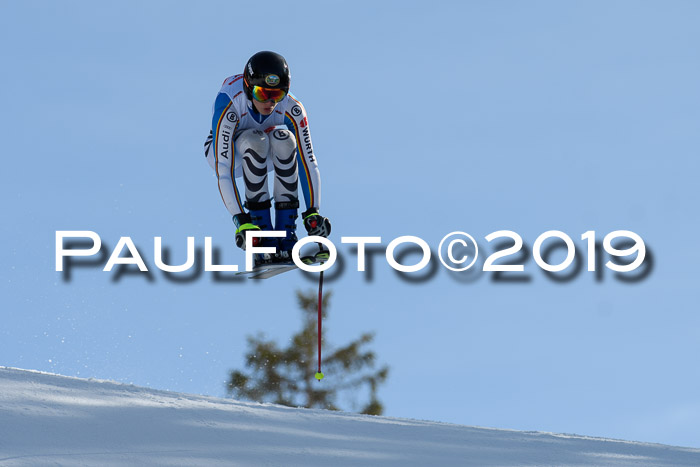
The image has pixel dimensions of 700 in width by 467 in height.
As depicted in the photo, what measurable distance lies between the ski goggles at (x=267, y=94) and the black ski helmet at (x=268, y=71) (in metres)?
0.04

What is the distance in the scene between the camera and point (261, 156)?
29.9 feet

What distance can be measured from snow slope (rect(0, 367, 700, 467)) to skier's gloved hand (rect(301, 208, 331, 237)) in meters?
2.43

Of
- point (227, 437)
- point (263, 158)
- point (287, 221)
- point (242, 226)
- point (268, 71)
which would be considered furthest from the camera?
point (287, 221)

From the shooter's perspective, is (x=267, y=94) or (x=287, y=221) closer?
(x=267, y=94)

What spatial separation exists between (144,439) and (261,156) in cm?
401

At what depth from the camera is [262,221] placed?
9.23 meters

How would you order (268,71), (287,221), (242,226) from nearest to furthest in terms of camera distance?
1. (268,71)
2. (242,226)
3. (287,221)

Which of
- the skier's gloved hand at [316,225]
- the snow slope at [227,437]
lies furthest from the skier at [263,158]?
the snow slope at [227,437]

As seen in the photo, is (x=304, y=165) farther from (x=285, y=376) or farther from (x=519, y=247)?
(x=285, y=376)

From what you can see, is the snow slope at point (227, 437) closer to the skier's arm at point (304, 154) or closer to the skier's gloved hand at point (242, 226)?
the skier's gloved hand at point (242, 226)

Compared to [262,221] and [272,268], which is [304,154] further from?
[272,268]

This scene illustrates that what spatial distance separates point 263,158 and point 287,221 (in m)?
0.61

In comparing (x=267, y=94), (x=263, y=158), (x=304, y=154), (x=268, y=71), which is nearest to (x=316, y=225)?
(x=304, y=154)

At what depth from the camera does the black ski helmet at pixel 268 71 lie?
28.3ft
